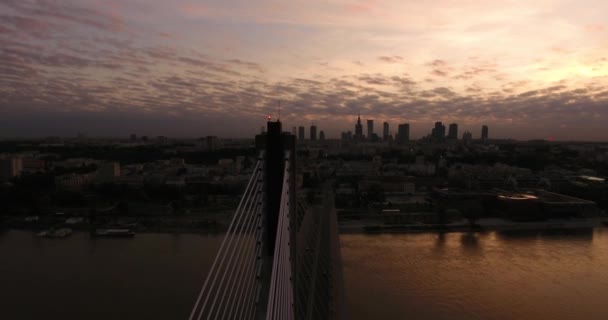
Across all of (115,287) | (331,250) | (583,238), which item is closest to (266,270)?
(331,250)

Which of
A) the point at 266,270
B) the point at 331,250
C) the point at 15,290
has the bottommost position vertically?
the point at 15,290

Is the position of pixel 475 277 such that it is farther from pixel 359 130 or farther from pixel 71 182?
pixel 359 130

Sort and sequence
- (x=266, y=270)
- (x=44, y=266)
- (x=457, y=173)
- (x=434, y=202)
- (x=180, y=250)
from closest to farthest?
(x=266, y=270)
(x=44, y=266)
(x=180, y=250)
(x=434, y=202)
(x=457, y=173)

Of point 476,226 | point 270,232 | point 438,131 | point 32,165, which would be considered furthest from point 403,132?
point 270,232

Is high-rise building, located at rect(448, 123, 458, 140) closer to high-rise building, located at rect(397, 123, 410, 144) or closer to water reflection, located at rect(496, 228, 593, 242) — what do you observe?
high-rise building, located at rect(397, 123, 410, 144)

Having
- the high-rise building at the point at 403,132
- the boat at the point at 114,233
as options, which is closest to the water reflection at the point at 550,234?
the boat at the point at 114,233

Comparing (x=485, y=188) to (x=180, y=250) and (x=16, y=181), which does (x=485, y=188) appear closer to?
(x=180, y=250)

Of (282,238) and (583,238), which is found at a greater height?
(282,238)
